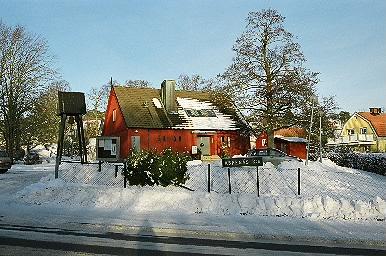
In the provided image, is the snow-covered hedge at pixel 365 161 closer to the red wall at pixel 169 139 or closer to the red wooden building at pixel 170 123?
the red wall at pixel 169 139

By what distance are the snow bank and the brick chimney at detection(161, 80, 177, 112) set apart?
23.4 m

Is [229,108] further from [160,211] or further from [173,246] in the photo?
[173,246]

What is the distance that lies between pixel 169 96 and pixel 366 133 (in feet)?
133

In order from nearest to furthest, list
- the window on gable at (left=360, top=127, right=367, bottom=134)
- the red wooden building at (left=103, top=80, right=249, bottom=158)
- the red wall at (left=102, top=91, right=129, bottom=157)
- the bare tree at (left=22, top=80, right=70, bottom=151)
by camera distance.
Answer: the red wooden building at (left=103, top=80, right=249, bottom=158)
the red wall at (left=102, top=91, right=129, bottom=157)
the bare tree at (left=22, top=80, right=70, bottom=151)
the window on gable at (left=360, top=127, right=367, bottom=134)

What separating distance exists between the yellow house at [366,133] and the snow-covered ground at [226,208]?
5062 cm

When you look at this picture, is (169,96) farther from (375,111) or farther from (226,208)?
(375,111)

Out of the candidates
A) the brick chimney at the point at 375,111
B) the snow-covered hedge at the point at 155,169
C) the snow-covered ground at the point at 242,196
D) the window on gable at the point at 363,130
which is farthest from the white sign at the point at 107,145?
the brick chimney at the point at 375,111

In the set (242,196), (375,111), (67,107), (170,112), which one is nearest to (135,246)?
(242,196)

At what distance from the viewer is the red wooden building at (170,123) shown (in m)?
37.8

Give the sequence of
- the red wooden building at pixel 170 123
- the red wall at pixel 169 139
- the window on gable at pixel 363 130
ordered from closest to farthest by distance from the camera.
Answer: the red wall at pixel 169 139 < the red wooden building at pixel 170 123 < the window on gable at pixel 363 130

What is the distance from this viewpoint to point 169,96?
40875 millimetres

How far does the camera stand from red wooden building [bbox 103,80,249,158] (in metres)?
37.8

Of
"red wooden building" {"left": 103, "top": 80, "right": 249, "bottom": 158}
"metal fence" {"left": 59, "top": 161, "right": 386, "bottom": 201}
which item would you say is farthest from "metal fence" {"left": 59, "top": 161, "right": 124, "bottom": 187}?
"red wooden building" {"left": 103, "top": 80, "right": 249, "bottom": 158}

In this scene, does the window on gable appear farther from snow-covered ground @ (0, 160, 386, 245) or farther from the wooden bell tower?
the wooden bell tower
